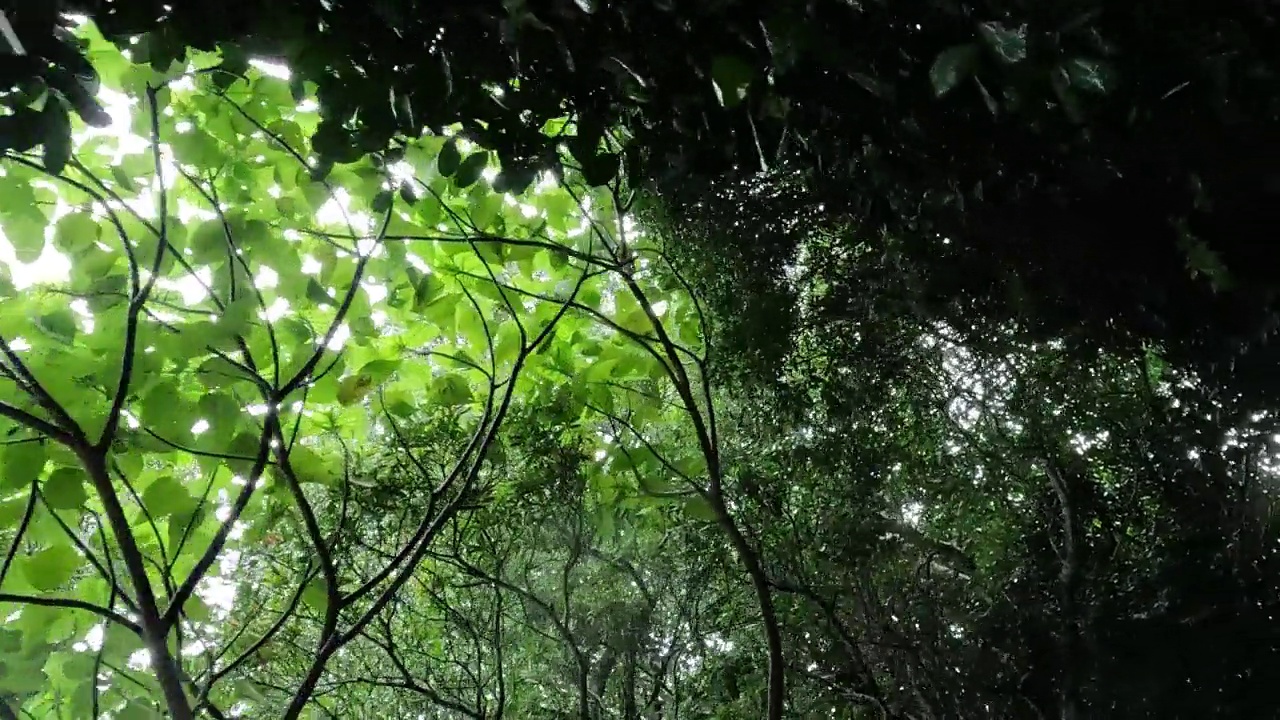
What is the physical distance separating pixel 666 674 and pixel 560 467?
426 mm

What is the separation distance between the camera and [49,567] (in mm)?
1158

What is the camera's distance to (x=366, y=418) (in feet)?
5.37

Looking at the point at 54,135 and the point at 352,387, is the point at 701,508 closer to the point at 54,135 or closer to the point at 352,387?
the point at 352,387

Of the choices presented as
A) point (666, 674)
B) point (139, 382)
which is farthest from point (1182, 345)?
point (139, 382)

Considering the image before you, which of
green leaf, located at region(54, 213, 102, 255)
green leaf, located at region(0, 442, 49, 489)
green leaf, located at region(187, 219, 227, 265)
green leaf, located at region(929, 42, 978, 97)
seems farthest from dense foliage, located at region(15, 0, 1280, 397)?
green leaf, located at region(0, 442, 49, 489)

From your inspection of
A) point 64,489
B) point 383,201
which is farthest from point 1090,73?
point 64,489

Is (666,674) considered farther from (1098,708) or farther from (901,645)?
(1098,708)

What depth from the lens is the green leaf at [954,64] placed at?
678mm

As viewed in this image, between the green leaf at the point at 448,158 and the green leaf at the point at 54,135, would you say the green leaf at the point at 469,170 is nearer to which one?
the green leaf at the point at 448,158

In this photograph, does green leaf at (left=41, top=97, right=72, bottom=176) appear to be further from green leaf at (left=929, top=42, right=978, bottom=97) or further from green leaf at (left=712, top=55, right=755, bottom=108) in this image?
green leaf at (left=929, top=42, right=978, bottom=97)

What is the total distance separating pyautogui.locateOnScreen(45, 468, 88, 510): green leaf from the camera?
1103mm

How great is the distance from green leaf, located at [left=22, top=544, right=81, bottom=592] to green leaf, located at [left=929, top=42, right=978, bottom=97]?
4.36 ft

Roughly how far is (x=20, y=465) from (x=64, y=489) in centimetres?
6

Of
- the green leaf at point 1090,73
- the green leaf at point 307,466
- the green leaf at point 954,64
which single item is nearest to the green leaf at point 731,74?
the green leaf at point 954,64
